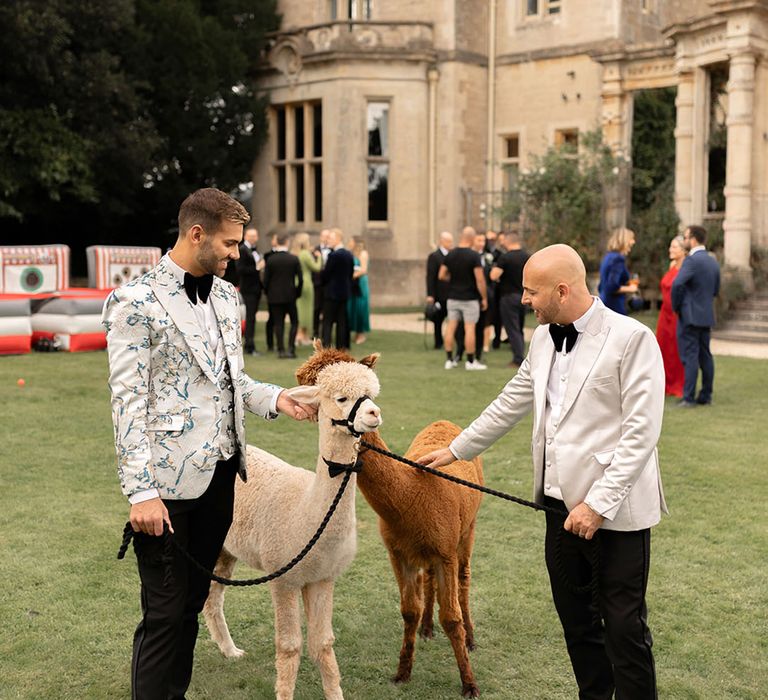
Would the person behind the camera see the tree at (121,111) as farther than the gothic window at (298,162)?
No

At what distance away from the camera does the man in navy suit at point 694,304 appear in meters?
10.9

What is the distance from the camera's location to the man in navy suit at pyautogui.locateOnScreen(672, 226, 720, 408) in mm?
10930

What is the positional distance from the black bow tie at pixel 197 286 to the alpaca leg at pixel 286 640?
130cm

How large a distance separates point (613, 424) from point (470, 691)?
1605 mm

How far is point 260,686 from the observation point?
14.6ft

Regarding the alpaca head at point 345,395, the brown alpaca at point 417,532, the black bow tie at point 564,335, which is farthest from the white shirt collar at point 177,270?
the black bow tie at point 564,335

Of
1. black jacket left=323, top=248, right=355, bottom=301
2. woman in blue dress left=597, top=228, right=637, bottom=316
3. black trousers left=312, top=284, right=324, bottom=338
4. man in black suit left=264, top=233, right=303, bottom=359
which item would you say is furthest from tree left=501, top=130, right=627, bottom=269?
woman in blue dress left=597, top=228, right=637, bottom=316

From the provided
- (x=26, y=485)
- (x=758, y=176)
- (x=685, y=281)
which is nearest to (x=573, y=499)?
(x=26, y=485)

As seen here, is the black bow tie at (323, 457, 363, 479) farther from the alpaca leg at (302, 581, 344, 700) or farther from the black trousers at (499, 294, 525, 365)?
the black trousers at (499, 294, 525, 365)

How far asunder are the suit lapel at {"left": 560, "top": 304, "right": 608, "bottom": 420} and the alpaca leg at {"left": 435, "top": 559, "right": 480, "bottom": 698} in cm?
122

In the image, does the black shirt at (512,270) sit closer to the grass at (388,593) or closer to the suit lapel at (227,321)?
the grass at (388,593)

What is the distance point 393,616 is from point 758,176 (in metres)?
17.3

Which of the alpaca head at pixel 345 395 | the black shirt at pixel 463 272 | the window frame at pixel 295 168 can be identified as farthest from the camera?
the window frame at pixel 295 168

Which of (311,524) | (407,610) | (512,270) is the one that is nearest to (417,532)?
(407,610)
